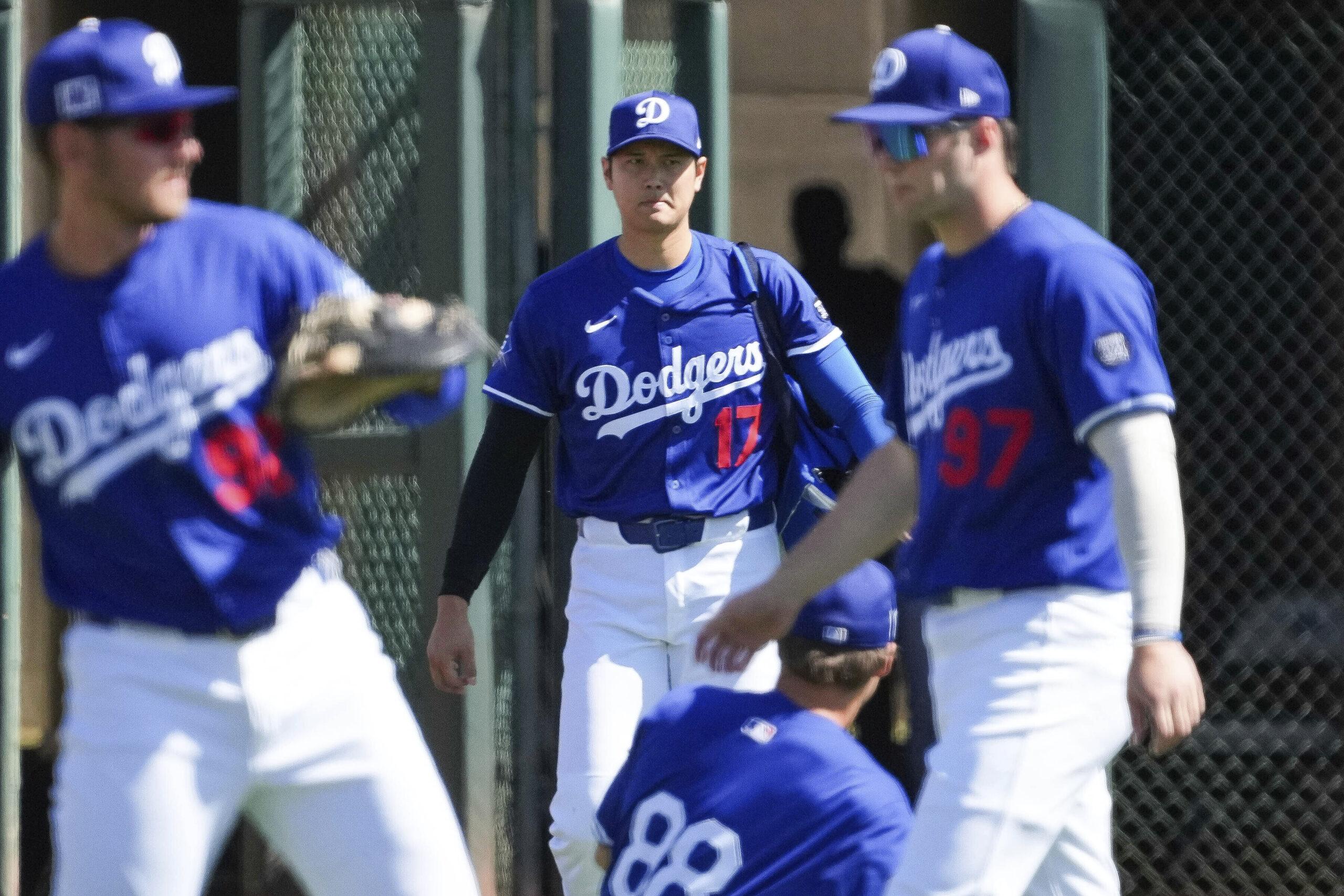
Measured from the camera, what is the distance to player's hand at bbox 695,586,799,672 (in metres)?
3.08

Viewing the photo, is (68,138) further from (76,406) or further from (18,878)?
(18,878)

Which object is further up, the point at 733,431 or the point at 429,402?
the point at 429,402

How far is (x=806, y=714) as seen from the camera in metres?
2.85

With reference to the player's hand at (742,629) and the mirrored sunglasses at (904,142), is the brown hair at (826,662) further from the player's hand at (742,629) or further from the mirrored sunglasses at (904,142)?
the mirrored sunglasses at (904,142)

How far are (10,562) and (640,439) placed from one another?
203 centimetres

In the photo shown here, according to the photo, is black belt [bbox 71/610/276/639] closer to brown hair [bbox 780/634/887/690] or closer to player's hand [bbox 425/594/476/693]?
brown hair [bbox 780/634/887/690]

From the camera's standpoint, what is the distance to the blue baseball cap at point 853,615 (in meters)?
2.96

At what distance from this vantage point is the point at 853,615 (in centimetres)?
300

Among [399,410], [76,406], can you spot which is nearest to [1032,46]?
[399,410]

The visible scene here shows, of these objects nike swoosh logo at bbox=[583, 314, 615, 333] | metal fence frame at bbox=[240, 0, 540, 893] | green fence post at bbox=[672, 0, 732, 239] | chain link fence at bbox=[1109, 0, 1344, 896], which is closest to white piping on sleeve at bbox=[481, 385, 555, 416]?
nike swoosh logo at bbox=[583, 314, 615, 333]

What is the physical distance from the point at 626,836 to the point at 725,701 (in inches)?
9.8

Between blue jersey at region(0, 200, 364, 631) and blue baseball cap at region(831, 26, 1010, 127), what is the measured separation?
3.54 feet

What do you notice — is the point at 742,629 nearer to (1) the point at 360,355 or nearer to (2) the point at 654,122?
(1) the point at 360,355

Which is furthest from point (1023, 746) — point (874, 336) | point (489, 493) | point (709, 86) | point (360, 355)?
point (874, 336)
